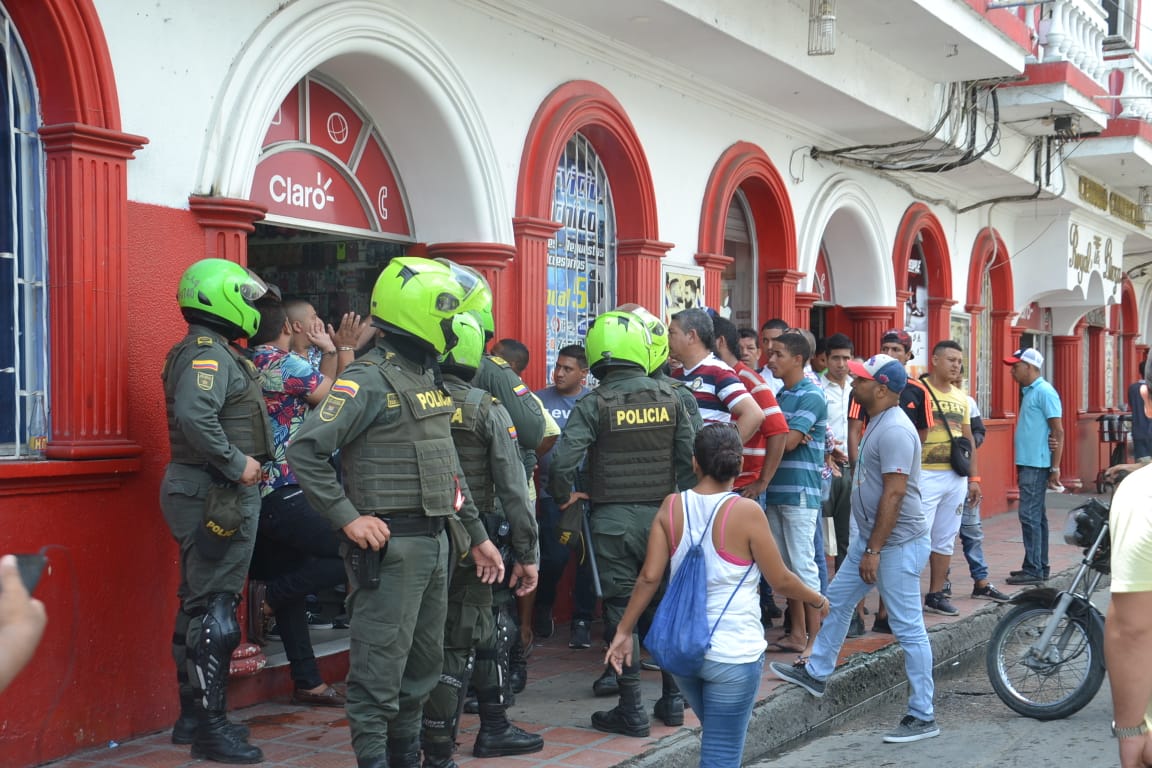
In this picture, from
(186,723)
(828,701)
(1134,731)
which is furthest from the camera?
(828,701)

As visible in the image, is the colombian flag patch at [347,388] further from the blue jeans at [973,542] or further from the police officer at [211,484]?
the blue jeans at [973,542]

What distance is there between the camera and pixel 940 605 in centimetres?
872

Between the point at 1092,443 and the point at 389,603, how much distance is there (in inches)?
725

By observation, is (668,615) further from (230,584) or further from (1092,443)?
(1092,443)

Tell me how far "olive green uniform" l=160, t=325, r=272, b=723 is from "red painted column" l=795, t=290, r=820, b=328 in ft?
23.5

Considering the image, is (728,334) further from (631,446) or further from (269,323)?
(269,323)

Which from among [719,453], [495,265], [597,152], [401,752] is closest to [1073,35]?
[597,152]

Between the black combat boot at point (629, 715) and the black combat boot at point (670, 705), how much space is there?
0.53 ft

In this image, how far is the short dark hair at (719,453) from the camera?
4.40 metres

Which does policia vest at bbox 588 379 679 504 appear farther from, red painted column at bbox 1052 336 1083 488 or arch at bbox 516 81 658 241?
red painted column at bbox 1052 336 1083 488

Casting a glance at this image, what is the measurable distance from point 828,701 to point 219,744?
317 centimetres

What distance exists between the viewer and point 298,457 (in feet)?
13.9

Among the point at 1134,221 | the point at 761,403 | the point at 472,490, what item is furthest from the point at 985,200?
the point at 472,490

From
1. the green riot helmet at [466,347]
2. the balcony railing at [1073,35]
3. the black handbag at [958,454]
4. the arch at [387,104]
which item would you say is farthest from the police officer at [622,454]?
the balcony railing at [1073,35]
